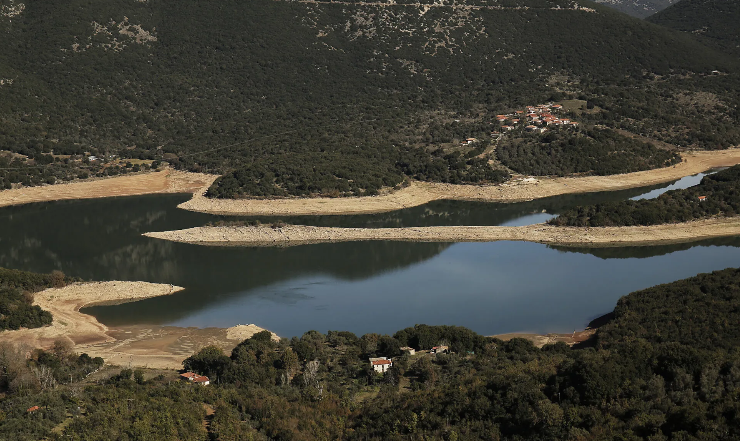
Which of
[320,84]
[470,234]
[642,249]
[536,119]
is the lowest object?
[642,249]

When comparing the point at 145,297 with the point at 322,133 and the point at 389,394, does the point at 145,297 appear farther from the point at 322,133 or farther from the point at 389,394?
the point at 322,133

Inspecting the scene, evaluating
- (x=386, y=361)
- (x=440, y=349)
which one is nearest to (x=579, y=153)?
(x=440, y=349)

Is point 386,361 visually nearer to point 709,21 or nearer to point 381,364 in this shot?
point 381,364

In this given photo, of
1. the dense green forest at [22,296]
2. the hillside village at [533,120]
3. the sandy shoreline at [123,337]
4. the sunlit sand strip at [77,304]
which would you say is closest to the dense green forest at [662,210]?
the hillside village at [533,120]

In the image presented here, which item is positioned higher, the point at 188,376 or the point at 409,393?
the point at 188,376

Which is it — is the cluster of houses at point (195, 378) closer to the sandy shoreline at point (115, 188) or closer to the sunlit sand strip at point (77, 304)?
the sunlit sand strip at point (77, 304)

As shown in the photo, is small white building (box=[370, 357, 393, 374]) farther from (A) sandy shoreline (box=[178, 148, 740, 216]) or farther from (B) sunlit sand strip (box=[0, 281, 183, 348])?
(A) sandy shoreline (box=[178, 148, 740, 216])

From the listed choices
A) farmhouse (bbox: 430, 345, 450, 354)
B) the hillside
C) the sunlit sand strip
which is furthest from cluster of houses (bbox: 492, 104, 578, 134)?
farmhouse (bbox: 430, 345, 450, 354)
